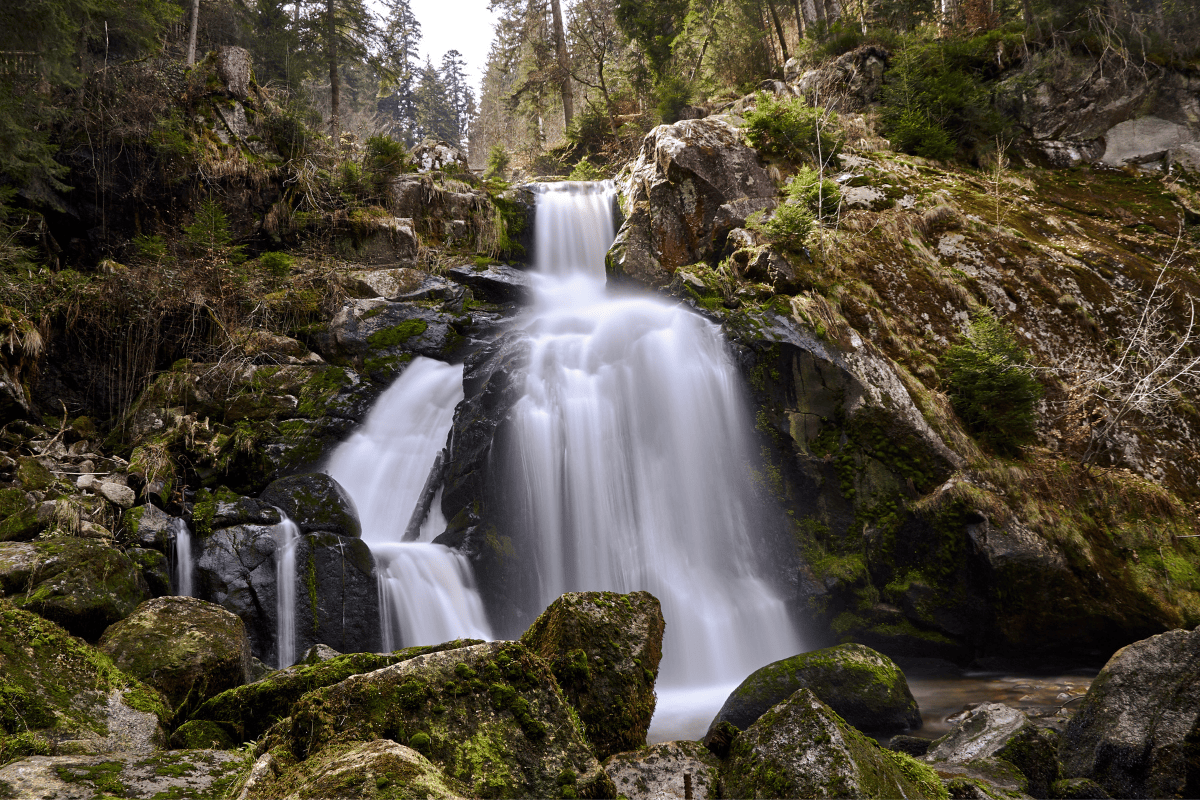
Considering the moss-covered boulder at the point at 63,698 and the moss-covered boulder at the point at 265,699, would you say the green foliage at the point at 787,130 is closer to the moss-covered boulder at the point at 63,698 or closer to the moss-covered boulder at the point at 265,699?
the moss-covered boulder at the point at 265,699

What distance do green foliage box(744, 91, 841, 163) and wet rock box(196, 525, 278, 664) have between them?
470 inches

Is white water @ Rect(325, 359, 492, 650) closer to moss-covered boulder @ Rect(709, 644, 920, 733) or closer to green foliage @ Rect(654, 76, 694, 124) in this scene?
moss-covered boulder @ Rect(709, 644, 920, 733)

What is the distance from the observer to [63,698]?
126 inches

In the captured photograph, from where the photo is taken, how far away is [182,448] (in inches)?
314

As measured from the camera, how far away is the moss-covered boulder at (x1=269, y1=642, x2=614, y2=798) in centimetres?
217

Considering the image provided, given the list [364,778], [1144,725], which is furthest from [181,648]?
[1144,725]

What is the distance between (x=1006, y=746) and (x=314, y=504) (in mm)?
6919

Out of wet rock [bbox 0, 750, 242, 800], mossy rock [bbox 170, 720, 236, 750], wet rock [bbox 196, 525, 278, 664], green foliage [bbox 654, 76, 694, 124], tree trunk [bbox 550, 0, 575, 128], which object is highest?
tree trunk [bbox 550, 0, 575, 128]

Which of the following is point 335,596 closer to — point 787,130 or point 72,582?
point 72,582

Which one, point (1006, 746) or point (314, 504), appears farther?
point (314, 504)

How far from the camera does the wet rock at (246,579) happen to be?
253 inches

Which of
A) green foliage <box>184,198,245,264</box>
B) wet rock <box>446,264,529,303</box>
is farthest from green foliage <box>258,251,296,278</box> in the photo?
wet rock <box>446,264,529,303</box>

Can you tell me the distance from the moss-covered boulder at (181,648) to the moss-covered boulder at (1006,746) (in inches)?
199

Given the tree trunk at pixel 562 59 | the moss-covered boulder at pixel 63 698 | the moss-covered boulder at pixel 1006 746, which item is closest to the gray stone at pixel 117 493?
the moss-covered boulder at pixel 63 698
